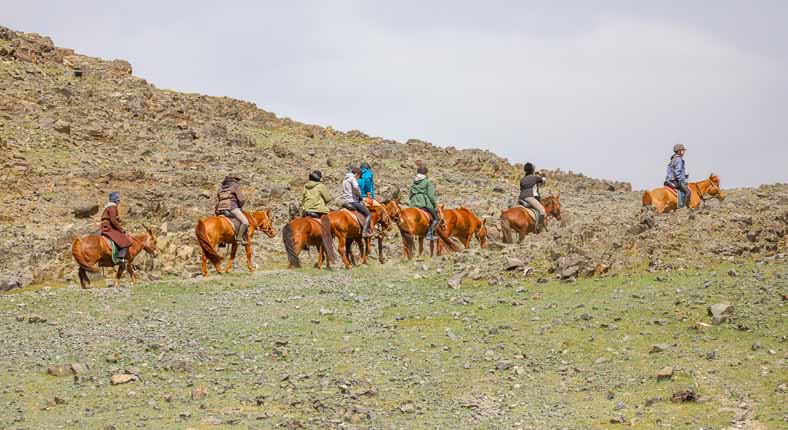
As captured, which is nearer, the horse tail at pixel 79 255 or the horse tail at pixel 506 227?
the horse tail at pixel 79 255

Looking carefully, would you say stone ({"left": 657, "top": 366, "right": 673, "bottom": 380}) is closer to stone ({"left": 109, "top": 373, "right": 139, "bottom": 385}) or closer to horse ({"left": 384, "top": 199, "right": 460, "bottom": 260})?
stone ({"left": 109, "top": 373, "right": 139, "bottom": 385})

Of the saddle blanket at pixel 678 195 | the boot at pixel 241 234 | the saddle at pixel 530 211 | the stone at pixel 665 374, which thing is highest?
the saddle blanket at pixel 678 195

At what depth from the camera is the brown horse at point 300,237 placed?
86.0 ft

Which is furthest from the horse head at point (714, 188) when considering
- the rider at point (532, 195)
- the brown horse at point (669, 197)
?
the rider at point (532, 195)

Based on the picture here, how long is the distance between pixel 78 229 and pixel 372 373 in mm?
22187

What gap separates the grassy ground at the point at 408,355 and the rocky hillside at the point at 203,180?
1.86m

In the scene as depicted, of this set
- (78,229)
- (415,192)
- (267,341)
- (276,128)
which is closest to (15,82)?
(276,128)

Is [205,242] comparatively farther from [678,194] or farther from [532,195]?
[678,194]

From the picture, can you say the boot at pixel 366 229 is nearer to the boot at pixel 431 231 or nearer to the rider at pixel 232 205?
the boot at pixel 431 231

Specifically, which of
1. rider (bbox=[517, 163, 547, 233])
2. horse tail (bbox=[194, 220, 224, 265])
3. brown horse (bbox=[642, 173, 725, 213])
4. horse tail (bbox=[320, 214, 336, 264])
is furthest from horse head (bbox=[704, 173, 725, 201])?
horse tail (bbox=[194, 220, 224, 265])

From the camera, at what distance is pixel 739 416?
13500 mm

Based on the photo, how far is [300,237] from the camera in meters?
26.2

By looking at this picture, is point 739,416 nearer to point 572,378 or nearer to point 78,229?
point 572,378

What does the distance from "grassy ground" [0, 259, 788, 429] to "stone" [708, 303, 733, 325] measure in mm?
132
